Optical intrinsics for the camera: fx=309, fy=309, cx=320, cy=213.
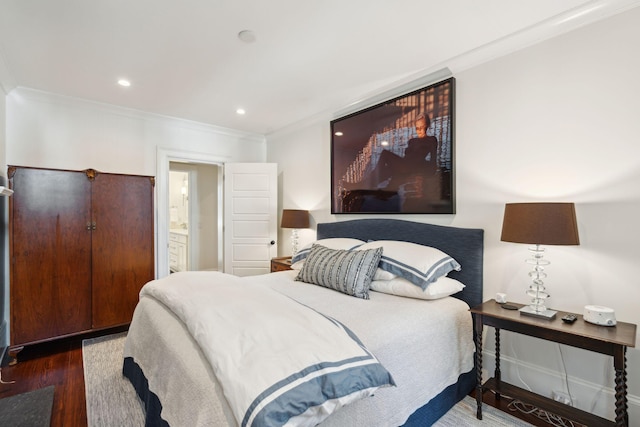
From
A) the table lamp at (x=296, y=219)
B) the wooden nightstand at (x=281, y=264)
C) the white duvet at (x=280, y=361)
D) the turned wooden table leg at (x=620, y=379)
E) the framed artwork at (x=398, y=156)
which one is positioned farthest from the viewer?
the table lamp at (x=296, y=219)

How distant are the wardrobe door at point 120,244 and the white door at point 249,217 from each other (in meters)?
1.05

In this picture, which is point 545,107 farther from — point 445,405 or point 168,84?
point 168,84

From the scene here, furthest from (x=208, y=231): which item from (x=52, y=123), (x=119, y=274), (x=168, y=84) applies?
(x=168, y=84)

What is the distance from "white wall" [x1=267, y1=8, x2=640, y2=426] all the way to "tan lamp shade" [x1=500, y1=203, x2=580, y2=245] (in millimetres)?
334

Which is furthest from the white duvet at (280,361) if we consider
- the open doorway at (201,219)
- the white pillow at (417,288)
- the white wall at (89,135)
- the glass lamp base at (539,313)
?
the open doorway at (201,219)

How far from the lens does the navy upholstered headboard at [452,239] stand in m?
2.35

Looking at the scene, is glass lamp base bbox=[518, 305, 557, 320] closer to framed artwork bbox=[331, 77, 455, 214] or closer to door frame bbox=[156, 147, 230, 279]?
framed artwork bbox=[331, 77, 455, 214]

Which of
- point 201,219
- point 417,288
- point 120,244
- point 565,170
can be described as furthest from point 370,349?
point 201,219

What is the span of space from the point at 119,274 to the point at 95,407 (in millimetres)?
1553

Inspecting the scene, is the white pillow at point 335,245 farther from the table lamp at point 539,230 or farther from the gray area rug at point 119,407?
the gray area rug at point 119,407

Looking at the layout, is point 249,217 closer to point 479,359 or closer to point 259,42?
point 259,42

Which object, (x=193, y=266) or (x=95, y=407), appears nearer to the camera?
(x=95, y=407)

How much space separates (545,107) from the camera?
2.07 meters

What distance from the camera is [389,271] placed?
2.34 m
